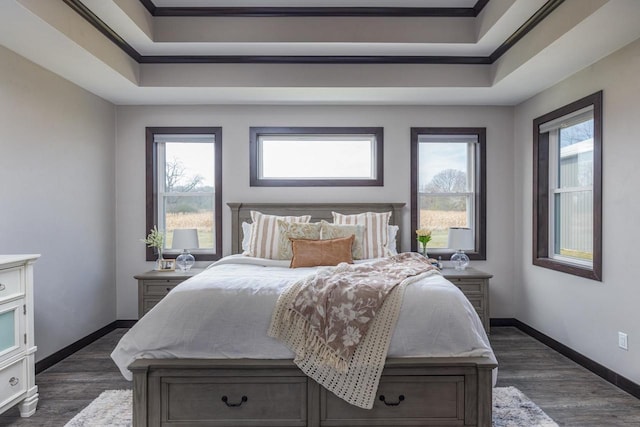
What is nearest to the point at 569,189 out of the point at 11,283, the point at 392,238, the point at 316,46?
the point at 392,238

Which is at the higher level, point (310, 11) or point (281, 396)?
point (310, 11)

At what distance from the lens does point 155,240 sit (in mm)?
4211

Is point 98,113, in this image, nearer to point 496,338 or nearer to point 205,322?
point 205,322

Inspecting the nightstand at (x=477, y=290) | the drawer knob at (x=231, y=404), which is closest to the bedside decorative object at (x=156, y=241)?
the drawer knob at (x=231, y=404)

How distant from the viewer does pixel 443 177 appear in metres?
4.53

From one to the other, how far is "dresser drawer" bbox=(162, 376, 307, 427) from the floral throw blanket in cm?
Result: 17

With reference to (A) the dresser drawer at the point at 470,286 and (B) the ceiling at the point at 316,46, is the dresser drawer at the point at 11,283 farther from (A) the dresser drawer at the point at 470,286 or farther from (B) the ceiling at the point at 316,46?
(A) the dresser drawer at the point at 470,286

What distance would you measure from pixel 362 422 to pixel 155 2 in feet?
10.9

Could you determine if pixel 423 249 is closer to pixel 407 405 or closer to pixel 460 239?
pixel 460 239

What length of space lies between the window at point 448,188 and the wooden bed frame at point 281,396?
2.41 metres

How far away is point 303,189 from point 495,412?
108 inches

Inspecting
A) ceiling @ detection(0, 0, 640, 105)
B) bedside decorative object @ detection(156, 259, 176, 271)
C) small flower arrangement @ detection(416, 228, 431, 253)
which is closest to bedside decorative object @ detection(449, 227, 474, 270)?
small flower arrangement @ detection(416, 228, 431, 253)

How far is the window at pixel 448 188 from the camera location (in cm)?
444

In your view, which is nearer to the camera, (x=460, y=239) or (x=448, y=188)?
(x=460, y=239)
